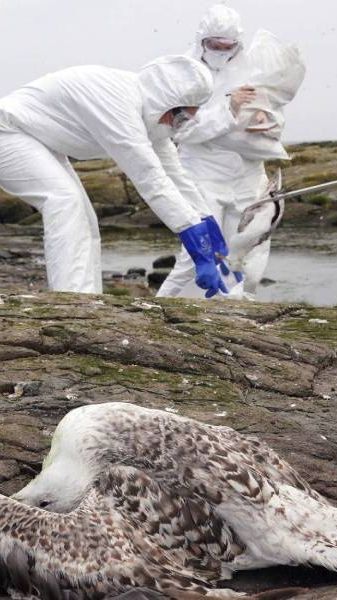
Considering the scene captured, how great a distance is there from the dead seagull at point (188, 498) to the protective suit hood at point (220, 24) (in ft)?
29.7

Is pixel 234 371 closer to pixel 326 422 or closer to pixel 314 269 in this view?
pixel 326 422

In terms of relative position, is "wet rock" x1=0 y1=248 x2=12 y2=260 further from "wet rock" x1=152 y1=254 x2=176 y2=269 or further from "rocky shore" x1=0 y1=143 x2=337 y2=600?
"rocky shore" x1=0 y1=143 x2=337 y2=600

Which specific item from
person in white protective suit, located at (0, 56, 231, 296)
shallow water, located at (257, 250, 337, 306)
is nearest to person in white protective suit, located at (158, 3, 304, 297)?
shallow water, located at (257, 250, 337, 306)

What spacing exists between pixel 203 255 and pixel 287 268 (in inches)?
Answer: 418

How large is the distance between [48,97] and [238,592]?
6.49 metres

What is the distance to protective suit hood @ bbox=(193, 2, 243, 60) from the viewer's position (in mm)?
12555

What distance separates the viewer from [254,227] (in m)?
11.9

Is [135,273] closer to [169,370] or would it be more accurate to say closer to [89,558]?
[169,370]

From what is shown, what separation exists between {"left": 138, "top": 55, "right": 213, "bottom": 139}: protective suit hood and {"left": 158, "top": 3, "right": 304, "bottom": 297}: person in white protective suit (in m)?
2.66

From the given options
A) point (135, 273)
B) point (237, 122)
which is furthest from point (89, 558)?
point (135, 273)

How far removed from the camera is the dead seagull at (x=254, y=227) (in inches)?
470

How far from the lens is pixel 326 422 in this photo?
5.87 m

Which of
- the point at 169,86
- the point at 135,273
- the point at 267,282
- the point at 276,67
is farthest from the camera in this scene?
the point at 135,273

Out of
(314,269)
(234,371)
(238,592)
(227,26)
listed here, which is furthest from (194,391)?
(314,269)
